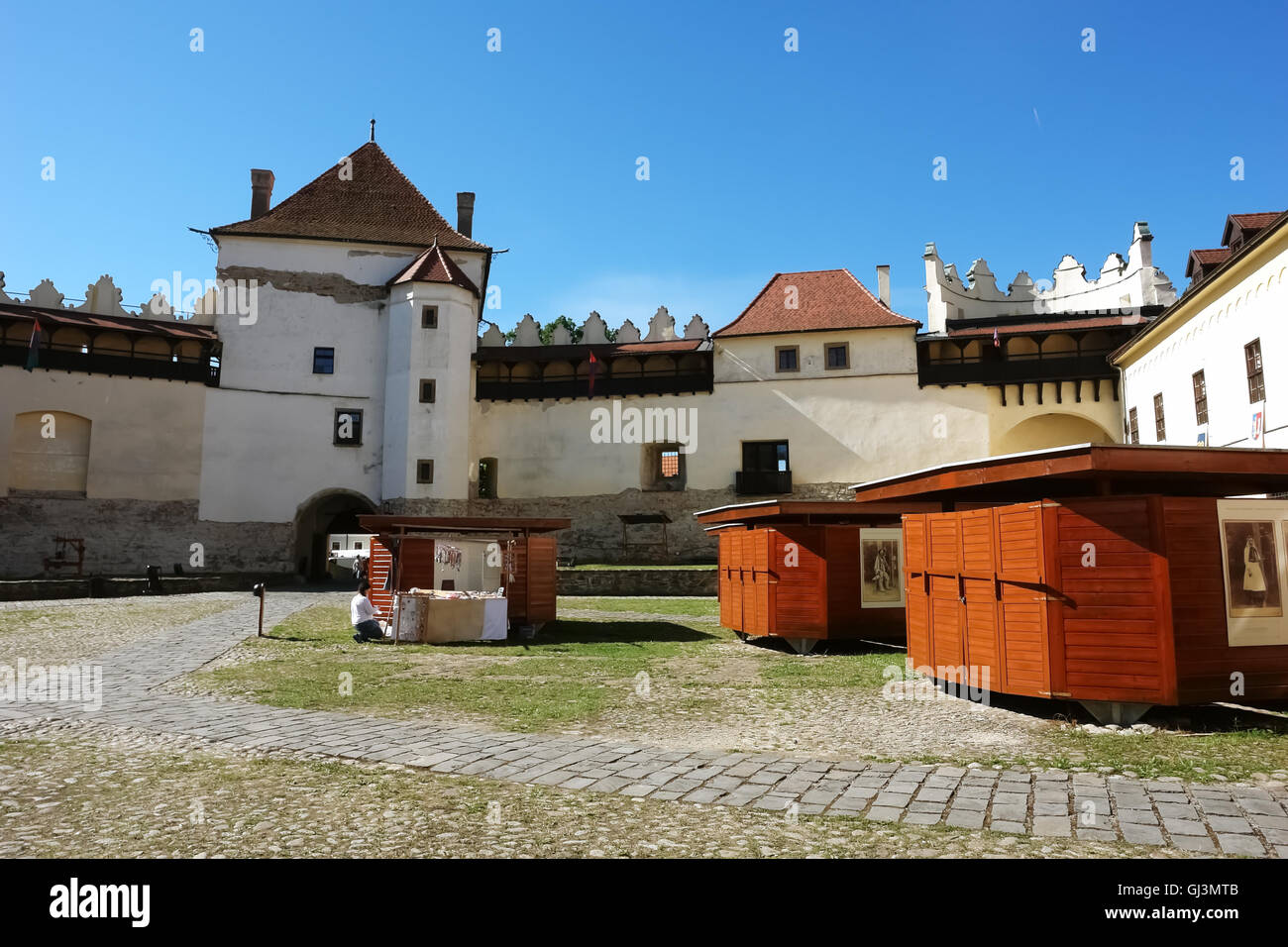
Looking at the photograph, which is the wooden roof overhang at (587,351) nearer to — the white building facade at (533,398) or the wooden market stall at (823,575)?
A: the white building facade at (533,398)

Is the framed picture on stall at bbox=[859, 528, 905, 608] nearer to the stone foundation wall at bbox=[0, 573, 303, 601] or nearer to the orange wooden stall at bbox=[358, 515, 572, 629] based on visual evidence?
the orange wooden stall at bbox=[358, 515, 572, 629]

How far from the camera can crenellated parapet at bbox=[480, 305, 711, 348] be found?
39.8 metres

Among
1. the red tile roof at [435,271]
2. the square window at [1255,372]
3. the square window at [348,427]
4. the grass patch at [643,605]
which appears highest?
the red tile roof at [435,271]

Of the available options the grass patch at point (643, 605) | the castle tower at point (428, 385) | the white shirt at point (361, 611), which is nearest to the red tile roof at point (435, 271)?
the castle tower at point (428, 385)

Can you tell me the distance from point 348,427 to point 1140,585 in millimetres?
34529

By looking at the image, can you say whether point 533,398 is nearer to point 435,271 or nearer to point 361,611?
point 435,271

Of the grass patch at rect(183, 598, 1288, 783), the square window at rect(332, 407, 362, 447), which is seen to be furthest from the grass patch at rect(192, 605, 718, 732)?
the square window at rect(332, 407, 362, 447)

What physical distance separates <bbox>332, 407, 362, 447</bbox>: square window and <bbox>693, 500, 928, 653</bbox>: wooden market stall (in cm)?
2674

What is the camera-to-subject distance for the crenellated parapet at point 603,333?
39.8 metres

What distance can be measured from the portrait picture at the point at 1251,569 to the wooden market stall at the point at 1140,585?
10 mm

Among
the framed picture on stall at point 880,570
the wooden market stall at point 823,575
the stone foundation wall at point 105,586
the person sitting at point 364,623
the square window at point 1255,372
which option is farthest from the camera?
the stone foundation wall at point 105,586
